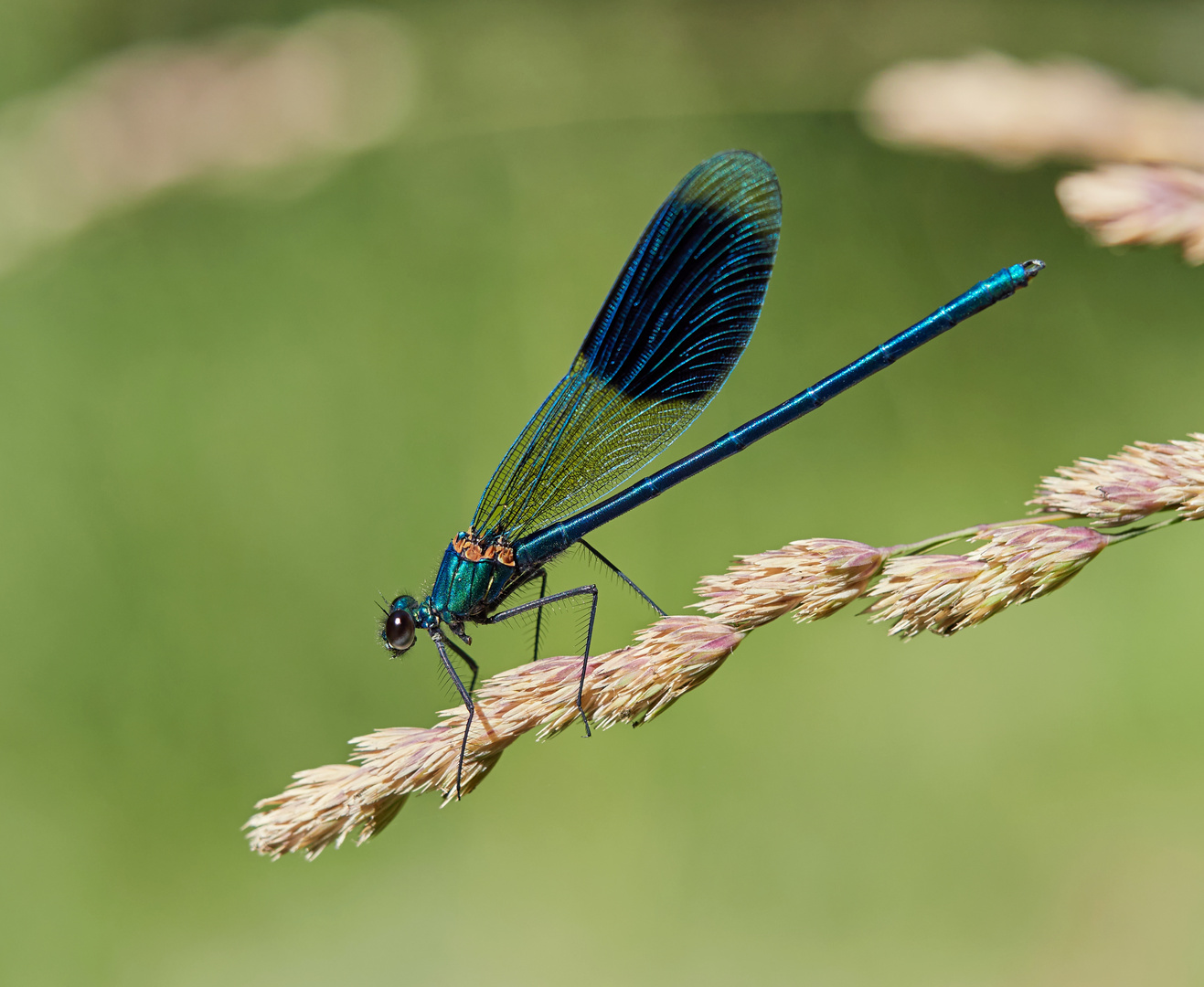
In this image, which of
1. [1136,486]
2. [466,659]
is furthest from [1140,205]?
[466,659]

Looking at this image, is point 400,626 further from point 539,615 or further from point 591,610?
point 591,610

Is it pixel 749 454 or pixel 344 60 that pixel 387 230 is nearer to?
pixel 344 60

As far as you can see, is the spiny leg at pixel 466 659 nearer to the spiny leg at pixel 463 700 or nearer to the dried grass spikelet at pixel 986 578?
the spiny leg at pixel 463 700

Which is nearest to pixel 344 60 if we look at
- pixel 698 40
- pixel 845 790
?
pixel 698 40

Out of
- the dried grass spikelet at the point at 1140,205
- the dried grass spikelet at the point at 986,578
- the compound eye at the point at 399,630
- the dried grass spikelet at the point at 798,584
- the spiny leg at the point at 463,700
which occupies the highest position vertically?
the compound eye at the point at 399,630

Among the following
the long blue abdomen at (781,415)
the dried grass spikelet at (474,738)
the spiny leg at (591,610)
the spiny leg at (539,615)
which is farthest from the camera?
the spiny leg at (539,615)

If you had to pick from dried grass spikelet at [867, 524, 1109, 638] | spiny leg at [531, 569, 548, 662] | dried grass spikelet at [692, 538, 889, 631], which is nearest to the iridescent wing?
spiny leg at [531, 569, 548, 662]

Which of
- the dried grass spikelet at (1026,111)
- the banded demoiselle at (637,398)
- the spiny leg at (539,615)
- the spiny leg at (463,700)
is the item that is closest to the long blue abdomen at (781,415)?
the banded demoiselle at (637,398)
